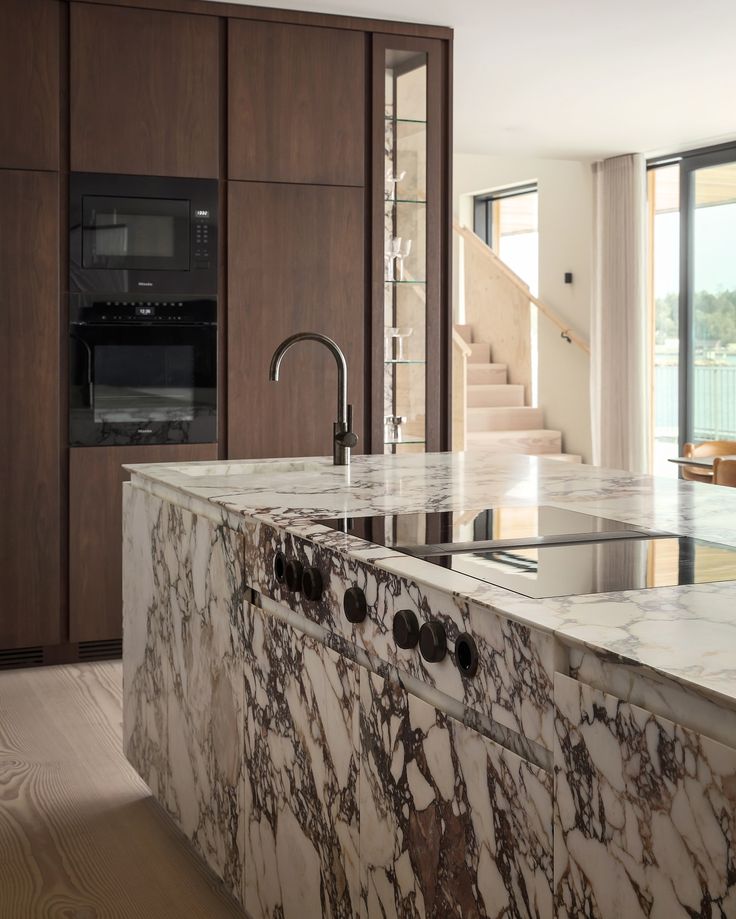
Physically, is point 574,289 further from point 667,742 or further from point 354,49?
point 667,742

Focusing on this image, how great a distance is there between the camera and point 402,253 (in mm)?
4668

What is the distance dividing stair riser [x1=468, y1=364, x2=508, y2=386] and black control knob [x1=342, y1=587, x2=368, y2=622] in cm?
752

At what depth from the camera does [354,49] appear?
4.52 m

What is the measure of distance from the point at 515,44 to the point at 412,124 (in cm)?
70

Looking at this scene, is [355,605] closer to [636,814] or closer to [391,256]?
[636,814]

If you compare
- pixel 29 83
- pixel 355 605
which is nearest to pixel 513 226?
pixel 29 83

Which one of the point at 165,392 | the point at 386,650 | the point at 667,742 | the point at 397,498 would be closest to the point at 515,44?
the point at 165,392

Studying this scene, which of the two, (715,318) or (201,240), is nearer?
(201,240)

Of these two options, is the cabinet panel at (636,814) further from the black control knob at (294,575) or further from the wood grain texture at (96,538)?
the wood grain texture at (96,538)

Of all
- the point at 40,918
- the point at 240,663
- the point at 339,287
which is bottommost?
the point at 40,918

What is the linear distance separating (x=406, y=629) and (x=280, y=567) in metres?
0.50

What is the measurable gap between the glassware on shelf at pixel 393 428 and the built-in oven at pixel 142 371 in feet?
2.41

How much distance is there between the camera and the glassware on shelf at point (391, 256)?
15.3 ft

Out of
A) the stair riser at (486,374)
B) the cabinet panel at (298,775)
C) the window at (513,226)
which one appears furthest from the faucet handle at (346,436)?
the window at (513,226)
